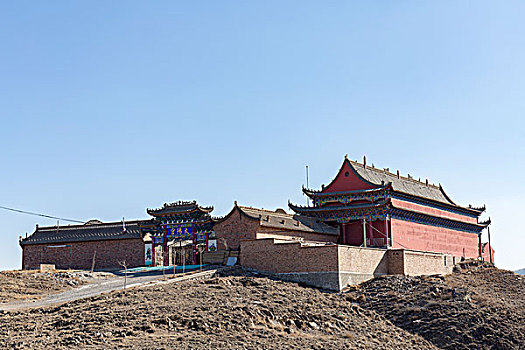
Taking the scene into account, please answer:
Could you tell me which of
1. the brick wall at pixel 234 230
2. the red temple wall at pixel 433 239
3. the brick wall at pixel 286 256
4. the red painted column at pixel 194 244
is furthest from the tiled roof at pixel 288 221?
the red painted column at pixel 194 244

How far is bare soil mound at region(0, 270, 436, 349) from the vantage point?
24.0 metres

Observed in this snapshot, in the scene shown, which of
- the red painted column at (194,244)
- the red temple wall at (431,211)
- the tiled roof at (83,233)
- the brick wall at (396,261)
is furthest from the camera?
the red temple wall at (431,211)

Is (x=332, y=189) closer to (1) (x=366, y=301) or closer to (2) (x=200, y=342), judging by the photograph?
(1) (x=366, y=301)

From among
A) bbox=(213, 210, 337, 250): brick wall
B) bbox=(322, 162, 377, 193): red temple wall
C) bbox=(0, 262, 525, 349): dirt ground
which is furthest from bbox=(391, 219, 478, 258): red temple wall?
bbox=(0, 262, 525, 349): dirt ground

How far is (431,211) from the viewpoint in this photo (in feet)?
173

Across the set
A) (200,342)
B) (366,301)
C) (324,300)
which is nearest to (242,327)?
(200,342)

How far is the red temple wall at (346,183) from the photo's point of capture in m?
48.1

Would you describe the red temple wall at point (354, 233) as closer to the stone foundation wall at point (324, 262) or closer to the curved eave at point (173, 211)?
the stone foundation wall at point (324, 262)

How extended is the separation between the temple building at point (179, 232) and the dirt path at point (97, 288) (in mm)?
6083

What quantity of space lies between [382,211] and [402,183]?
870 centimetres

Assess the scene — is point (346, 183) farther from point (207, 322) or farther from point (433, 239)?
point (207, 322)

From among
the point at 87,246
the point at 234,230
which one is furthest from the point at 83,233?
the point at 234,230

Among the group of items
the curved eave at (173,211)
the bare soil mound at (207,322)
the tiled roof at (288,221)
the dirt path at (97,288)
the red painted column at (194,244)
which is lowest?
the bare soil mound at (207,322)

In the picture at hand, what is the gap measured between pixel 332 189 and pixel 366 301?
53.0 feet
